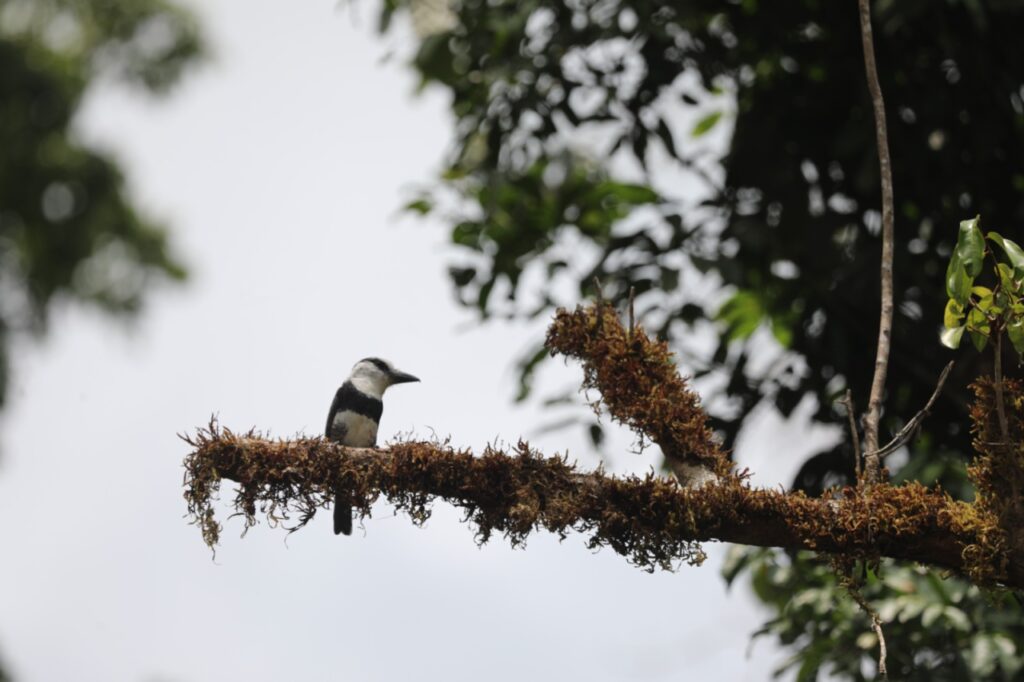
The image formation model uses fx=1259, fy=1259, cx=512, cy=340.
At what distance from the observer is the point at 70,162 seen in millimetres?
16000

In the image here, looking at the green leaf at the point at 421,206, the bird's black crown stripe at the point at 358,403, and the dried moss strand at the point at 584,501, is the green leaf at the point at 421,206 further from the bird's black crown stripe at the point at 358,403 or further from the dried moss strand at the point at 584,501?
the dried moss strand at the point at 584,501

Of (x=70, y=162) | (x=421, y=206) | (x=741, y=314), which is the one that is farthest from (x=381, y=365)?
(x=70, y=162)

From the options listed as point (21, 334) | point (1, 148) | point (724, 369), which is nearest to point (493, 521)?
point (724, 369)

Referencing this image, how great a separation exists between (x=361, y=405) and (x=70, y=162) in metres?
12.7

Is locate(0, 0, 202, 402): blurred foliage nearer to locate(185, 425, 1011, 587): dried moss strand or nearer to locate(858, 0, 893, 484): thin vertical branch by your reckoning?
locate(185, 425, 1011, 587): dried moss strand

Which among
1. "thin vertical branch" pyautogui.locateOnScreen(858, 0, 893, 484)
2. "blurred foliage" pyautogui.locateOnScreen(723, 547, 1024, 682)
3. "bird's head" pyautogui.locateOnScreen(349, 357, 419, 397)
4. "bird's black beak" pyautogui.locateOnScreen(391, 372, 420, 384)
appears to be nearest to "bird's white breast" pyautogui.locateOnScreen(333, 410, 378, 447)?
"bird's head" pyautogui.locateOnScreen(349, 357, 419, 397)

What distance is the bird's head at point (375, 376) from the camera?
15.4ft

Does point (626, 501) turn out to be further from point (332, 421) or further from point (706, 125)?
point (706, 125)

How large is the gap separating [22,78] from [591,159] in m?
12.7

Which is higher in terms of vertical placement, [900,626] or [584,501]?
[900,626]

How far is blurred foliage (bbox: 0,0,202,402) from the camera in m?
15.6

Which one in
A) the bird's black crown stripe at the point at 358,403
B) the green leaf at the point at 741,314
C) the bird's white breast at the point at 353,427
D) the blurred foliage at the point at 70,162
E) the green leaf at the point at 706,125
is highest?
the blurred foliage at the point at 70,162

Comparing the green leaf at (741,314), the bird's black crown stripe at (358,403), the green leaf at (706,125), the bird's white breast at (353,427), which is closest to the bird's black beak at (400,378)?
the bird's black crown stripe at (358,403)

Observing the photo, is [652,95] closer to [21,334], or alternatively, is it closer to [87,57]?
[21,334]
